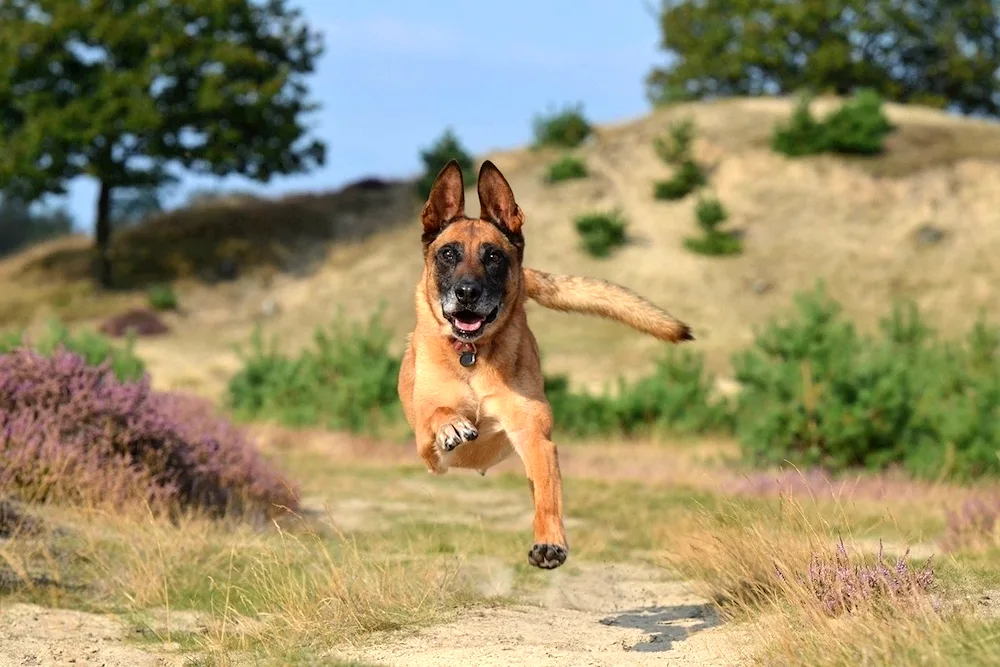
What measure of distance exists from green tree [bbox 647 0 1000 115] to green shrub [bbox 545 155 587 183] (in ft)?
48.2

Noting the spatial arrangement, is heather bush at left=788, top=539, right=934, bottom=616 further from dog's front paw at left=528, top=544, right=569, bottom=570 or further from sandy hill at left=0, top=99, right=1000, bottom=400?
sandy hill at left=0, top=99, right=1000, bottom=400

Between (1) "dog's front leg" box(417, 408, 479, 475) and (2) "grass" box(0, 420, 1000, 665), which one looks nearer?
(2) "grass" box(0, 420, 1000, 665)

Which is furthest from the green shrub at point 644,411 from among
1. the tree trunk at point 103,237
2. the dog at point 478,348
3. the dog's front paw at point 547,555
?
the tree trunk at point 103,237

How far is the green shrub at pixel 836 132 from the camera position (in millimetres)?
45656

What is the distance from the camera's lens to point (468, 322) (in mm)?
7359

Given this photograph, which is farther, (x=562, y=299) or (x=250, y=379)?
(x=250, y=379)

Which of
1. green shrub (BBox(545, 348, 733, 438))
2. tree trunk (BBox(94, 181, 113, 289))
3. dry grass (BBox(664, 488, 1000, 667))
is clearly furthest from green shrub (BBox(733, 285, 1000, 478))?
tree trunk (BBox(94, 181, 113, 289))

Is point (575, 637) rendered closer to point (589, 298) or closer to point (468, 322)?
point (468, 322)

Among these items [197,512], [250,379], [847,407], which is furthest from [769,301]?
[197,512]

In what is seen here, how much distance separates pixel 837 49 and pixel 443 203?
54.0 meters

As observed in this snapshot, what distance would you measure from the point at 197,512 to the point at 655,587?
14.5ft

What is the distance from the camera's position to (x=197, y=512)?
38.0ft

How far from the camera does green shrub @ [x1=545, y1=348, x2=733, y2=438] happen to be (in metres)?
23.7

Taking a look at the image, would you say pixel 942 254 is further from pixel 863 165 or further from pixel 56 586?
pixel 56 586
